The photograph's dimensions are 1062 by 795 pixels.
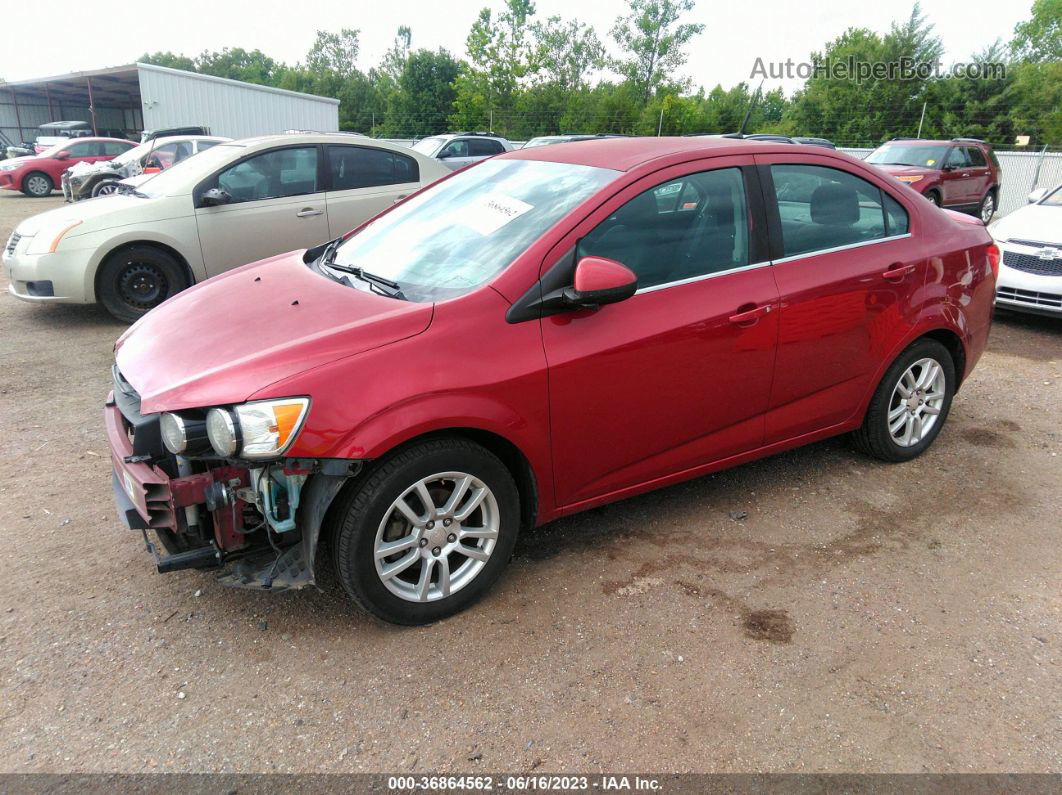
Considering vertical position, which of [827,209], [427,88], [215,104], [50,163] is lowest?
[50,163]

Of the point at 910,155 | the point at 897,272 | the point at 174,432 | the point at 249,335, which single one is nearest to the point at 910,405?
the point at 897,272

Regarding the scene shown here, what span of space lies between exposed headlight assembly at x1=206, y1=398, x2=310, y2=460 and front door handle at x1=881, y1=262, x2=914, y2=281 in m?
2.98

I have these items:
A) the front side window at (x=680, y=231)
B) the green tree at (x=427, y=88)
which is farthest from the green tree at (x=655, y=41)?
the front side window at (x=680, y=231)

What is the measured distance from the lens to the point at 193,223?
7059mm

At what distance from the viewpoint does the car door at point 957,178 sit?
1507 centimetres

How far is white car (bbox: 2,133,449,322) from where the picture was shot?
270 inches

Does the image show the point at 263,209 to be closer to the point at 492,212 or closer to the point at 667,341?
the point at 492,212

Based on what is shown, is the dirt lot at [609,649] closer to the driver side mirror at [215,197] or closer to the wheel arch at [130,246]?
the wheel arch at [130,246]

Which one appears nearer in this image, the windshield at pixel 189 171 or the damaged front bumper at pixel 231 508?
the damaged front bumper at pixel 231 508

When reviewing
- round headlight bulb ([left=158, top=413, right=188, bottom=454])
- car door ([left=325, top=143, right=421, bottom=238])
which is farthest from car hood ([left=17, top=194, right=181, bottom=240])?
round headlight bulb ([left=158, top=413, right=188, bottom=454])

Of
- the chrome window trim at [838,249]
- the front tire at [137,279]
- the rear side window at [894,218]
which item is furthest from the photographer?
the front tire at [137,279]

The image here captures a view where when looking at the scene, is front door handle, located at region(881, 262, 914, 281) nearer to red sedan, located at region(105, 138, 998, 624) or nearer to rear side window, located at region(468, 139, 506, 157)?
red sedan, located at region(105, 138, 998, 624)

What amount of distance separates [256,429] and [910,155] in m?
16.3

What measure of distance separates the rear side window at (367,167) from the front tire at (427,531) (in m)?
5.56
